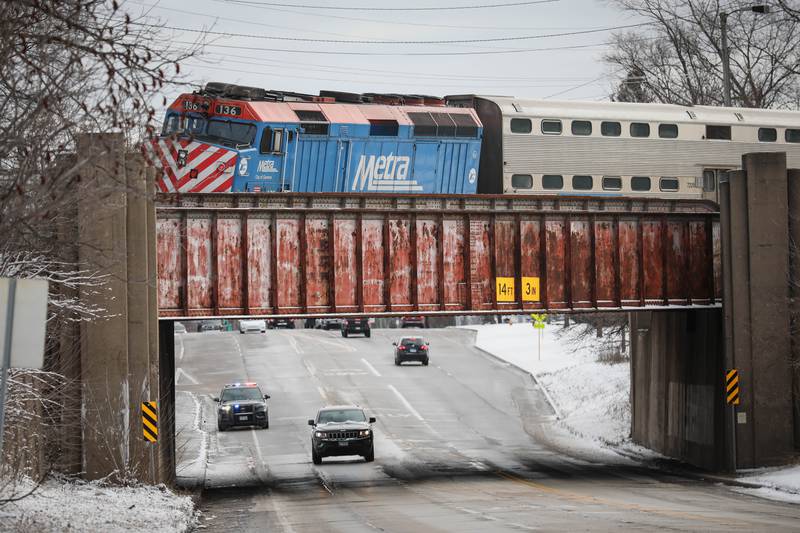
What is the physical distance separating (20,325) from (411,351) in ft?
191

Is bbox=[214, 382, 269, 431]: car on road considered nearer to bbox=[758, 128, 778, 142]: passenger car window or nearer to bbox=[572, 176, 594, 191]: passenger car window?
bbox=[572, 176, 594, 191]: passenger car window

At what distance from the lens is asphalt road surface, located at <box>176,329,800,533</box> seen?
23.5m

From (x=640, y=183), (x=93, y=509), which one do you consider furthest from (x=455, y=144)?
(x=93, y=509)

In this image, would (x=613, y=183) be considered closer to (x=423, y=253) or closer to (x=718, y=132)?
(x=718, y=132)

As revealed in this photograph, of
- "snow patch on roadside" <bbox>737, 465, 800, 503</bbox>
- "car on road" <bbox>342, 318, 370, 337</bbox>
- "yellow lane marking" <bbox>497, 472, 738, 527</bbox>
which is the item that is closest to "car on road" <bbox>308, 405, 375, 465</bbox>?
"yellow lane marking" <bbox>497, 472, 738, 527</bbox>

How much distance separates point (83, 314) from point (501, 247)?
12044 millimetres

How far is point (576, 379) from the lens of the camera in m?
61.7

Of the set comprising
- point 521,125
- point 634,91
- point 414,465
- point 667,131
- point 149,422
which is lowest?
point 414,465

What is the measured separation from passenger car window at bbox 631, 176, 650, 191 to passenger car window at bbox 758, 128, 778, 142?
5.30 m

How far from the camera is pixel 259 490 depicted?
108 ft

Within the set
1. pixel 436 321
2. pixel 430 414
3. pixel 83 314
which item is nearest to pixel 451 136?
pixel 83 314

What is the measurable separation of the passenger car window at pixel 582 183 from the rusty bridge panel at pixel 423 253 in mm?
3188

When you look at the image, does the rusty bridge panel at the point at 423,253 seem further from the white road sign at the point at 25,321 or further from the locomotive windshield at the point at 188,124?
the white road sign at the point at 25,321

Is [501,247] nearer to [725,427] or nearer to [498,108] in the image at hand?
[498,108]
